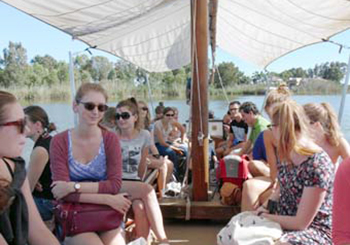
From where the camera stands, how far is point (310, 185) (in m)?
1.80

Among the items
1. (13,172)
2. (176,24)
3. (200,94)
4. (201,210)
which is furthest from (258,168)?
(176,24)

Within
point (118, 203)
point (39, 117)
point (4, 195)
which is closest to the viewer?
point (4, 195)

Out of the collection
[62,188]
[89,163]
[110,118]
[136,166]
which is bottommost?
[136,166]

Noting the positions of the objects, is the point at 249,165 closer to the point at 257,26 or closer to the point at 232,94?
the point at 257,26

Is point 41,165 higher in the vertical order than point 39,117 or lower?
lower

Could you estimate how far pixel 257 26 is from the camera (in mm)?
5730

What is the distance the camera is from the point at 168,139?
577 centimetres

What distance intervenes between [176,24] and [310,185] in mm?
4607

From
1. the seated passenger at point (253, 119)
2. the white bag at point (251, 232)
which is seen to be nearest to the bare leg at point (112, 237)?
the white bag at point (251, 232)

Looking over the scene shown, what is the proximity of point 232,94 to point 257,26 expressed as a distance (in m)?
28.4

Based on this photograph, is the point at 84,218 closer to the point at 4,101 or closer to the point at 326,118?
the point at 4,101

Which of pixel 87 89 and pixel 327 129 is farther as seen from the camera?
pixel 327 129

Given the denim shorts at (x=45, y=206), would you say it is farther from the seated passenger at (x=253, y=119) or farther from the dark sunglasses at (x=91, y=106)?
the seated passenger at (x=253, y=119)

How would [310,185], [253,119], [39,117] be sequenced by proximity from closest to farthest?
[310,185], [39,117], [253,119]
